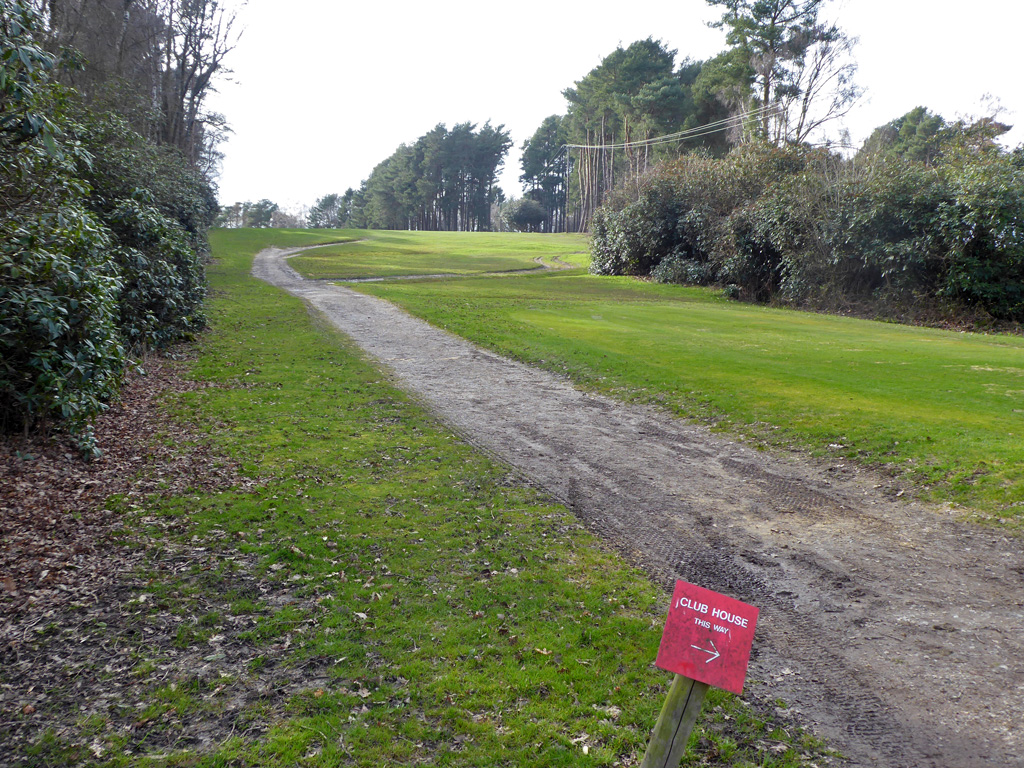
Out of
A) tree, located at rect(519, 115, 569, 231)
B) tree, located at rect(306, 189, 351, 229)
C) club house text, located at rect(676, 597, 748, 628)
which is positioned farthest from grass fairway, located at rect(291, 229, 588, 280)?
tree, located at rect(306, 189, 351, 229)

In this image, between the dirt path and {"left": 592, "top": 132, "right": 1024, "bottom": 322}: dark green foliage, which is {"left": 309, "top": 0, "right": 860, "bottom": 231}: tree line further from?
the dirt path

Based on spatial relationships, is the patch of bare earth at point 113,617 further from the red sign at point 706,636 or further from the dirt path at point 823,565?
the dirt path at point 823,565

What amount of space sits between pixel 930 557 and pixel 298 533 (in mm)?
6285

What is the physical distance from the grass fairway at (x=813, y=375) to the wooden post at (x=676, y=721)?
6031 millimetres

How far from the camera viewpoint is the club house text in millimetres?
3127

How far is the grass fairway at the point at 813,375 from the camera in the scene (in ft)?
29.6

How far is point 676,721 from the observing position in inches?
128

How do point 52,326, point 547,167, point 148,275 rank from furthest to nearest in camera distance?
1. point 547,167
2. point 148,275
3. point 52,326

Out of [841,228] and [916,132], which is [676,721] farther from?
[916,132]

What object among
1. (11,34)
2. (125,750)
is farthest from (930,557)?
(11,34)

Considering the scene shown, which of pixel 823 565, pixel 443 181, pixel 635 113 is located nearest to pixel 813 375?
pixel 823 565

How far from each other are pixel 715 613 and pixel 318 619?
11.3 ft

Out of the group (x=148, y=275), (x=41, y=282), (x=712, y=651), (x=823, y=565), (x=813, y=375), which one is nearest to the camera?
(x=712, y=651)

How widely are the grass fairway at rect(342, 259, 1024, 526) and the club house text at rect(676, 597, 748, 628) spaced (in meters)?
5.96
